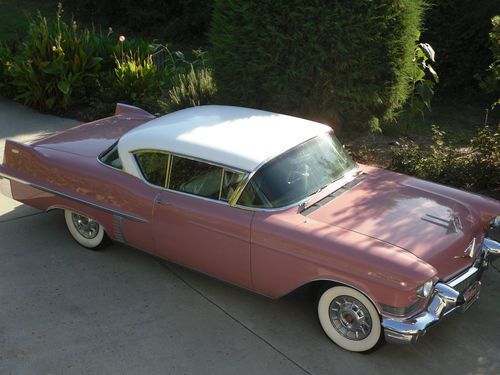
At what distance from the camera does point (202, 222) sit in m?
4.71

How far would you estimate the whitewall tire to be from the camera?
5590 mm

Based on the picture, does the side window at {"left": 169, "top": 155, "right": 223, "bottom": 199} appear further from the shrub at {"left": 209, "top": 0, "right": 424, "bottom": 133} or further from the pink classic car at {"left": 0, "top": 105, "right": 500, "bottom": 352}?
the shrub at {"left": 209, "top": 0, "right": 424, "bottom": 133}

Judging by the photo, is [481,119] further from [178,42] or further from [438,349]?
[178,42]

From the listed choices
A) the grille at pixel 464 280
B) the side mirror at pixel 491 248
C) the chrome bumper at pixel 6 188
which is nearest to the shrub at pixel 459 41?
the side mirror at pixel 491 248

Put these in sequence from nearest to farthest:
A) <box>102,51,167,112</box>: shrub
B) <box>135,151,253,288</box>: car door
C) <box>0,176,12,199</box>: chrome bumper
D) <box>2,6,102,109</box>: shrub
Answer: <box>135,151,253,288</box>: car door, <box>0,176,12,199</box>: chrome bumper, <box>2,6,102,109</box>: shrub, <box>102,51,167,112</box>: shrub

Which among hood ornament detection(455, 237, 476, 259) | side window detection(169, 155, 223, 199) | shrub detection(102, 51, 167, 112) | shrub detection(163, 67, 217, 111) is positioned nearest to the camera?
hood ornament detection(455, 237, 476, 259)

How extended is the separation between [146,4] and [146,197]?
10.6 m

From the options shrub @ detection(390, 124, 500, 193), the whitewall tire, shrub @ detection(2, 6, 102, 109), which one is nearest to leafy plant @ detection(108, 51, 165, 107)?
shrub @ detection(2, 6, 102, 109)

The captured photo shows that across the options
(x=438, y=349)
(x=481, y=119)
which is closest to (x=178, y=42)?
(x=481, y=119)

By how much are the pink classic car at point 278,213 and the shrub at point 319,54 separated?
155cm

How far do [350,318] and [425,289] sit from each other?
584 mm

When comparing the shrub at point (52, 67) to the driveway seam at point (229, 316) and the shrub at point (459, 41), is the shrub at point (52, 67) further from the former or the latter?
the shrub at point (459, 41)

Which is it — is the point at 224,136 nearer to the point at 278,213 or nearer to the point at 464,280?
the point at 278,213

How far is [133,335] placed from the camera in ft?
14.9
